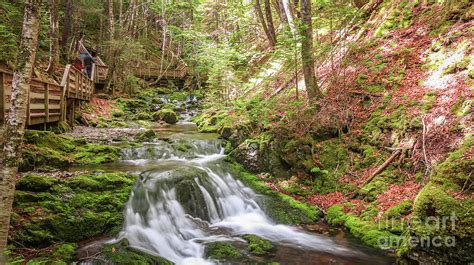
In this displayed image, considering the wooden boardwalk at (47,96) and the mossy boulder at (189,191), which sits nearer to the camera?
the wooden boardwalk at (47,96)

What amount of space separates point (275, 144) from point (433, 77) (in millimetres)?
5029

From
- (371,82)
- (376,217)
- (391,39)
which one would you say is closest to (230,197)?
(376,217)

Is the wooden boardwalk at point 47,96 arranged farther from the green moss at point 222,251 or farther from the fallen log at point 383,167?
the fallen log at point 383,167

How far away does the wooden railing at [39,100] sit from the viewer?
22.1ft

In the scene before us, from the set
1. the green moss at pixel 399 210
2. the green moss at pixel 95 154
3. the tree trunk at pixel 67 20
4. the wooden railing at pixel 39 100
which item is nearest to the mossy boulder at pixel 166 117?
the tree trunk at pixel 67 20

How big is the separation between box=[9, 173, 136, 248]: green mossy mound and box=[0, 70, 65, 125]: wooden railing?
6.51ft

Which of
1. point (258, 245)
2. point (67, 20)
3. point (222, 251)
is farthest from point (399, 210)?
point (67, 20)

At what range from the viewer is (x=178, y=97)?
1041 inches

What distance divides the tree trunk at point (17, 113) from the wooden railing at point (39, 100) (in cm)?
363

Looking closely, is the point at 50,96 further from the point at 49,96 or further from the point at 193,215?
the point at 193,215

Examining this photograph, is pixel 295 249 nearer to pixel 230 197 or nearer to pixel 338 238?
pixel 338 238

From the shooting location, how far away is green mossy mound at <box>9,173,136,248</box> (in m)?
5.34

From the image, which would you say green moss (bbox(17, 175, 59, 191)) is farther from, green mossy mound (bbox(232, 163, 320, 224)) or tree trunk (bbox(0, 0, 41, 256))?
green mossy mound (bbox(232, 163, 320, 224))

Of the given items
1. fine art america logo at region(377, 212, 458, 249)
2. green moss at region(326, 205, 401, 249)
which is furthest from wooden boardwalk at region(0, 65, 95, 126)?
fine art america logo at region(377, 212, 458, 249)
